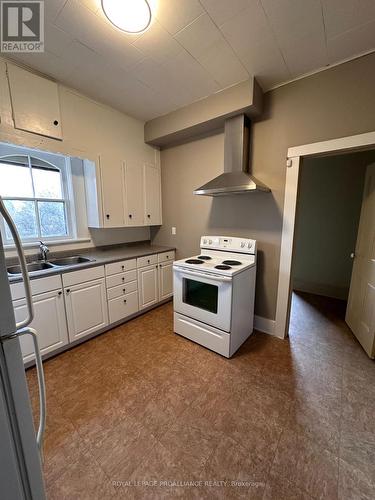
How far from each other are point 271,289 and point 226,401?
132 cm

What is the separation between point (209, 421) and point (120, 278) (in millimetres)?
1736

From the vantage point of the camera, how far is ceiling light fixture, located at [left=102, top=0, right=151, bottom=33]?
4.36 feet

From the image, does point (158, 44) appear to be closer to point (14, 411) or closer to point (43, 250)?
point (43, 250)

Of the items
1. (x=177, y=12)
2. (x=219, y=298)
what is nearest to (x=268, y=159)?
(x=177, y=12)

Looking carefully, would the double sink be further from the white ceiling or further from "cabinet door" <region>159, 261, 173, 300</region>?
the white ceiling

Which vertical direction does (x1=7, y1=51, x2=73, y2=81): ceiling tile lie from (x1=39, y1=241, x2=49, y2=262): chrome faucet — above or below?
above

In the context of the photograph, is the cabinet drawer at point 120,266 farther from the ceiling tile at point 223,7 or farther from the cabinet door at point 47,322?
the ceiling tile at point 223,7

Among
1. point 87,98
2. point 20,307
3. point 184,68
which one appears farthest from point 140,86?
point 20,307

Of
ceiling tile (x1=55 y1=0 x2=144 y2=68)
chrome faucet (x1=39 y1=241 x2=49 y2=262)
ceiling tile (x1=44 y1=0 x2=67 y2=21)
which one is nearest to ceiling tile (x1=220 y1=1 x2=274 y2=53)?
ceiling tile (x1=55 y1=0 x2=144 y2=68)

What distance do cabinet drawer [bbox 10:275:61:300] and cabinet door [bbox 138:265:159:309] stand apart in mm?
1032

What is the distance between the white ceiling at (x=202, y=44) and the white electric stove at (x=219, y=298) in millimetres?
1710

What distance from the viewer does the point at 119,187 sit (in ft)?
9.32

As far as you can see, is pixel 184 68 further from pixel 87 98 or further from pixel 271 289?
pixel 271 289

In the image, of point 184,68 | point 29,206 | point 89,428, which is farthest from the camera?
point 29,206
